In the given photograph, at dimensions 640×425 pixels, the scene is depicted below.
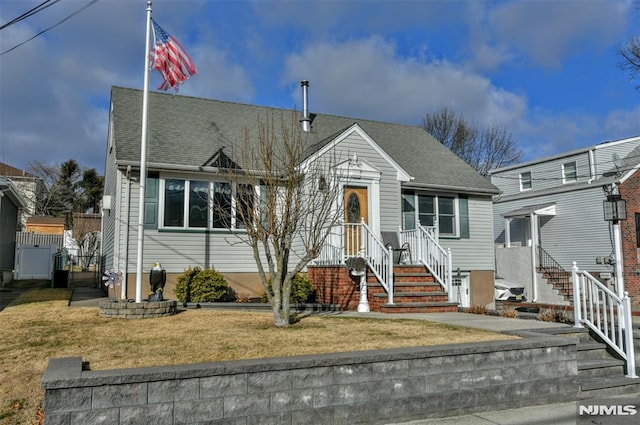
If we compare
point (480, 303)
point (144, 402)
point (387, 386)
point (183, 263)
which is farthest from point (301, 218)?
point (480, 303)

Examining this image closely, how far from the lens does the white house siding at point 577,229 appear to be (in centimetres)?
2195

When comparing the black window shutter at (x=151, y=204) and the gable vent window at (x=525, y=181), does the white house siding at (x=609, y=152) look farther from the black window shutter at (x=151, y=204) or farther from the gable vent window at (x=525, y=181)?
the black window shutter at (x=151, y=204)

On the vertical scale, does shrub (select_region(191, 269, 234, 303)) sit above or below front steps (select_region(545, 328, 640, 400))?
above

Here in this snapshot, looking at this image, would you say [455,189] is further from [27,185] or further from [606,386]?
[27,185]

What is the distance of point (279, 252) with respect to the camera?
7602 millimetres

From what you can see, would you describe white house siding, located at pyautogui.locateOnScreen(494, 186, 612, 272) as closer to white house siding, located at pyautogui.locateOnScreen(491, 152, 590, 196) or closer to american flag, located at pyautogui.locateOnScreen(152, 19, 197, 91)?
white house siding, located at pyautogui.locateOnScreen(491, 152, 590, 196)

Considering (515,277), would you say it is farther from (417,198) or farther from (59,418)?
(59,418)

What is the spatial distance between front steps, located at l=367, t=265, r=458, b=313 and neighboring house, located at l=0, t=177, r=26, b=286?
37.5 feet

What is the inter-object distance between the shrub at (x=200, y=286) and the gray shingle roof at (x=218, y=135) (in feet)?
9.25

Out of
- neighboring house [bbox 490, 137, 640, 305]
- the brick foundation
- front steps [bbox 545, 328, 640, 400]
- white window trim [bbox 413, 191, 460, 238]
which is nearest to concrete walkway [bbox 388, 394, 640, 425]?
front steps [bbox 545, 328, 640, 400]

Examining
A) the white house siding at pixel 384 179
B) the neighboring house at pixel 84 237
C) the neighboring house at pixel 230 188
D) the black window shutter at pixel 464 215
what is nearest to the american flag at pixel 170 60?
the neighboring house at pixel 230 188

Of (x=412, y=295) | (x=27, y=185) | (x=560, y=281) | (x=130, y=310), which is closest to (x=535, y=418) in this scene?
(x=412, y=295)

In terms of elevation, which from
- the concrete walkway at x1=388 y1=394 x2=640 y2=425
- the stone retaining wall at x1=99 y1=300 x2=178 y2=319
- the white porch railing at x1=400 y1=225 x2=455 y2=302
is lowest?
the concrete walkway at x1=388 y1=394 x2=640 y2=425

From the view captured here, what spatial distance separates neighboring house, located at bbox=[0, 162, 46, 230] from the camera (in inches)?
1625
